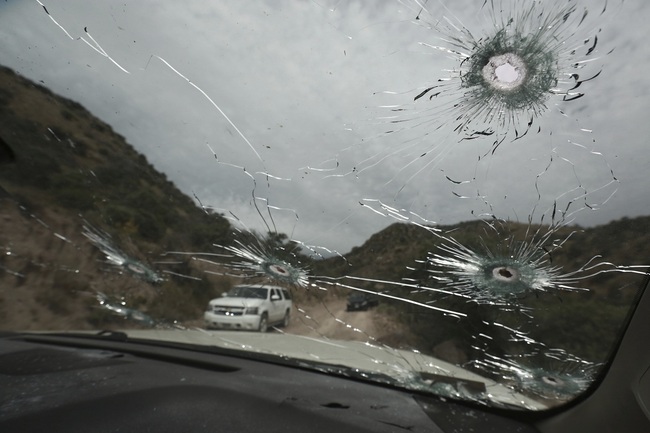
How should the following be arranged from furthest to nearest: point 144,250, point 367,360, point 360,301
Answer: point 144,250 → point 367,360 → point 360,301

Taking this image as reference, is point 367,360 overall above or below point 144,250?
Answer: below

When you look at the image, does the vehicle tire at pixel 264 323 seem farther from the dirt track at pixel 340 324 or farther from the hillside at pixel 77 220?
the hillside at pixel 77 220

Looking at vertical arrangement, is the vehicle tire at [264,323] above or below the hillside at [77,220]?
below

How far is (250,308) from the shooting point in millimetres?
2914

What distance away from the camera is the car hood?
8.45ft

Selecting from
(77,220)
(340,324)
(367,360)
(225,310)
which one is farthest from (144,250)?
(367,360)

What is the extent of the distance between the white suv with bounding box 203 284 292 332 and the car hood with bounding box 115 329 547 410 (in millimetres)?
94

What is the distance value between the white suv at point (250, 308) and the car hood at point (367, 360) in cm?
9

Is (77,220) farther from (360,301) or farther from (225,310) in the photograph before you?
(360,301)

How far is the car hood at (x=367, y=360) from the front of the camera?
2.57m

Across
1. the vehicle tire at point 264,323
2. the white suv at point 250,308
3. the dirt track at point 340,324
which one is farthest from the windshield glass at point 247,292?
the dirt track at point 340,324

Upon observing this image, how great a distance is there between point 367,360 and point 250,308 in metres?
0.85

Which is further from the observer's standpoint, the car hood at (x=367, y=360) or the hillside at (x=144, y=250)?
the car hood at (x=367, y=360)

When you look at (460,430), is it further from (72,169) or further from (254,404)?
(72,169)
